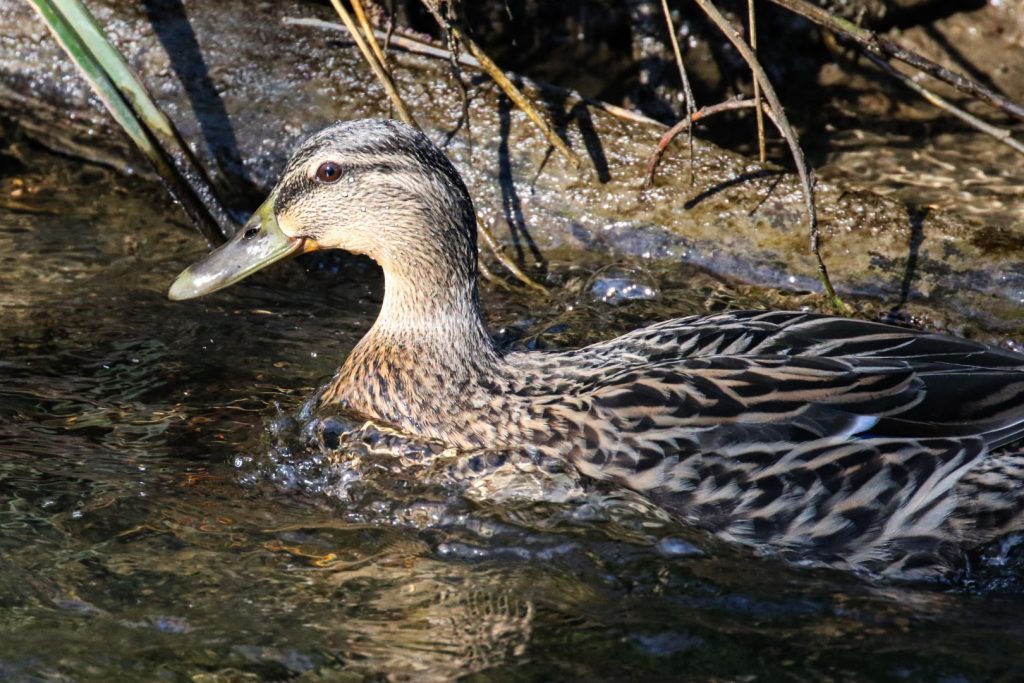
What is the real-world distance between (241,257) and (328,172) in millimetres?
532

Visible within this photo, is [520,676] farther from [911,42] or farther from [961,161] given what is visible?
[911,42]

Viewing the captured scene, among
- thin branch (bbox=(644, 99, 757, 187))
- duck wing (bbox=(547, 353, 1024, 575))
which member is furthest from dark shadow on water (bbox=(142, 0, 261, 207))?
duck wing (bbox=(547, 353, 1024, 575))

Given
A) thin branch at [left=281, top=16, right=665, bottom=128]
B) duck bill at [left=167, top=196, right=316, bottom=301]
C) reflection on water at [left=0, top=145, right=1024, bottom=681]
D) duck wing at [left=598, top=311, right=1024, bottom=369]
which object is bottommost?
reflection on water at [left=0, top=145, right=1024, bottom=681]

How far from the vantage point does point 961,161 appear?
329 inches

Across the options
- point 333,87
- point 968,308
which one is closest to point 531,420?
point 968,308

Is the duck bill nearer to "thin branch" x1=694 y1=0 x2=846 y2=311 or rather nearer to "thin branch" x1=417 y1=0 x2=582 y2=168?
"thin branch" x1=417 y1=0 x2=582 y2=168

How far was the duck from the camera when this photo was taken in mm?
5215

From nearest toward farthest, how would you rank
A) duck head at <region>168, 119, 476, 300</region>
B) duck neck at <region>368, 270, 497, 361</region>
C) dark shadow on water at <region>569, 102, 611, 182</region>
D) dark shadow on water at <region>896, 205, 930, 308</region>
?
1. duck head at <region>168, 119, 476, 300</region>
2. duck neck at <region>368, 270, 497, 361</region>
3. dark shadow on water at <region>896, 205, 930, 308</region>
4. dark shadow on water at <region>569, 102, 611, 182</region>

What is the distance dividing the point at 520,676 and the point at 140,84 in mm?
3922

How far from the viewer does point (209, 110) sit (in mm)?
7836

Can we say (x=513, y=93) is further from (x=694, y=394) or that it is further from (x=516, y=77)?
(x=694, y=394)

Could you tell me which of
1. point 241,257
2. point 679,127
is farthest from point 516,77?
point 241,257

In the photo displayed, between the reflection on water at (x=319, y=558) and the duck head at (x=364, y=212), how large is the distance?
74 centimetres

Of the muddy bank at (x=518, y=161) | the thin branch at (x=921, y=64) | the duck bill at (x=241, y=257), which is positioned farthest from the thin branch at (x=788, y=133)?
the duck bill at (x=241, y=257)
